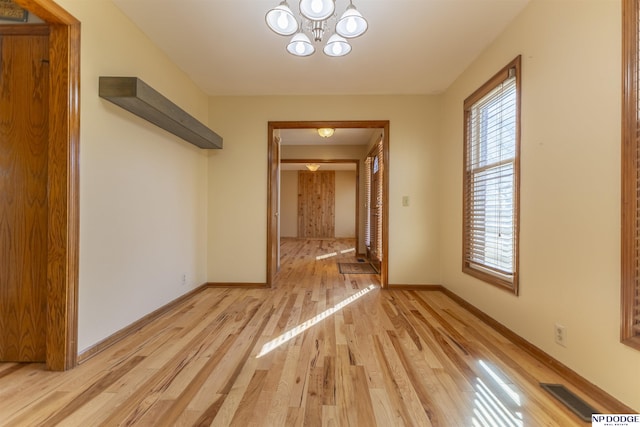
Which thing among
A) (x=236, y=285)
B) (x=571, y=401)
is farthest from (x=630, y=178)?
(x=236, y=285)

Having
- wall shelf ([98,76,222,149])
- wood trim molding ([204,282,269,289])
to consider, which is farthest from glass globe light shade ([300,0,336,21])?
wood trim molding ([204,282,269,289])

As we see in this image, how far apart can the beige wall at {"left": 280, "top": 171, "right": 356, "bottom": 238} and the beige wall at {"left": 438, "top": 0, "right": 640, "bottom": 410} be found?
7.56m

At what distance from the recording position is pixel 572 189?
5.25 ft

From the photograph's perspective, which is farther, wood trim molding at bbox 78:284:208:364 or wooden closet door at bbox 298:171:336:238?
wooden closet door at bbox 298:171:336:238

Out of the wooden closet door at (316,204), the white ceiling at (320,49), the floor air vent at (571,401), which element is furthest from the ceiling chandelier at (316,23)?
the wooden closet door at (316,204)

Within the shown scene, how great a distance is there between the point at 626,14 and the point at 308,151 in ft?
16.3

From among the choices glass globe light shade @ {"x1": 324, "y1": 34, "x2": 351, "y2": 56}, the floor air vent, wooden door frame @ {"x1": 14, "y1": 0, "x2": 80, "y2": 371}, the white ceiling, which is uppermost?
the white ceiling

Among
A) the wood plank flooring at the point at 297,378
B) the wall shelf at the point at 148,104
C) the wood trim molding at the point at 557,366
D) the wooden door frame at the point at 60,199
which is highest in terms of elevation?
the wall shelf at the point at 148,104

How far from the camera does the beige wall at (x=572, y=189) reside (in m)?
1.37

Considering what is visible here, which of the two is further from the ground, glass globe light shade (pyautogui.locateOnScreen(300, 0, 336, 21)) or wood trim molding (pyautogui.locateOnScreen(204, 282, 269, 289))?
glass globe light shade (pyautogui.locateOnScreen(300, 0, 336, 21))

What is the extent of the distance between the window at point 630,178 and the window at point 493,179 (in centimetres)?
77

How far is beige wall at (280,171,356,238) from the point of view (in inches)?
387

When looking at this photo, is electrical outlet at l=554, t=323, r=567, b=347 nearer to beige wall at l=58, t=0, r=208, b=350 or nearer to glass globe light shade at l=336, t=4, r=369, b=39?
glass globe light shade at l=336, t=4, r=369, b=39

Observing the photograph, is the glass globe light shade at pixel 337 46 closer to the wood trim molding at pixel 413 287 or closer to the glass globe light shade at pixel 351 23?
the glass globe light shade at pixel 351 23
